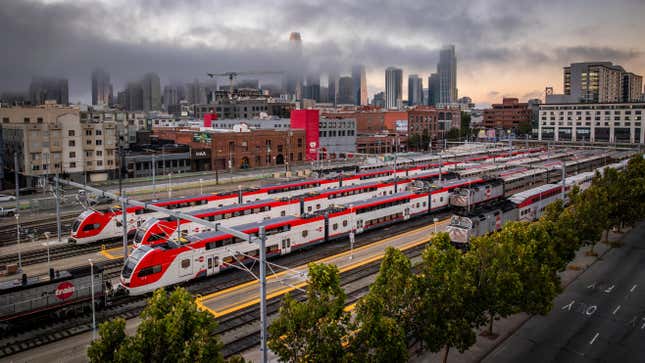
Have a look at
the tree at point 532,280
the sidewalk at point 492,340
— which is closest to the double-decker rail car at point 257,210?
the sidewalk at point 492,340

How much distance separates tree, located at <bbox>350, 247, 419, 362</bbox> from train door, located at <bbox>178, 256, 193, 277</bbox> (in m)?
16.6

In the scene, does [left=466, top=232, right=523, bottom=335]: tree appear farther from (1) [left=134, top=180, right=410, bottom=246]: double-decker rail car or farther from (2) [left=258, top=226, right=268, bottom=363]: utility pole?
(1) [left=134, top=180, right=410, bottom=246]: double-decker rail car

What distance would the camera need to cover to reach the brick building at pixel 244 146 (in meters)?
98.8

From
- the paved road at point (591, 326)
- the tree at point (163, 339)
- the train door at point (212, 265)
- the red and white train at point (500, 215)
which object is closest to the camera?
the tree at point (163, 339)

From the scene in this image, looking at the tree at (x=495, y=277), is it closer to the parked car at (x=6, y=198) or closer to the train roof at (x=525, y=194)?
the train roof at (x=525, y=194)

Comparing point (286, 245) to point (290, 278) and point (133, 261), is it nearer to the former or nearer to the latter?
point (290, 278)

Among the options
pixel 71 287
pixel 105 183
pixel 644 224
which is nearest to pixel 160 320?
pixel 71 287

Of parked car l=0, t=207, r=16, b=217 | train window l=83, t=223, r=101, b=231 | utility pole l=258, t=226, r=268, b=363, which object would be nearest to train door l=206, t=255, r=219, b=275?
train window l=83, t=223, r=101, b=231

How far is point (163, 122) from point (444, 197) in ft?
402

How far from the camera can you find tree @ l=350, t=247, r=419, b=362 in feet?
59.9

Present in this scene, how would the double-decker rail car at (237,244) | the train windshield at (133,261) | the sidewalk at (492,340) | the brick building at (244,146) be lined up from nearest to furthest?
the sidewalk at (492,340), the train windshield at (133,261), the double-decker rail car at (237,244), the brick building at (244,146)

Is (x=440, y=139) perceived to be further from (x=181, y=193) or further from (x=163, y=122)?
(x=181, y=193)

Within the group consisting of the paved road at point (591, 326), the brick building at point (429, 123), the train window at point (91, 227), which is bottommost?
the paved road at point (591, 326)

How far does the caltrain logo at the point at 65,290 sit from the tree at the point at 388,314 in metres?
18.0
